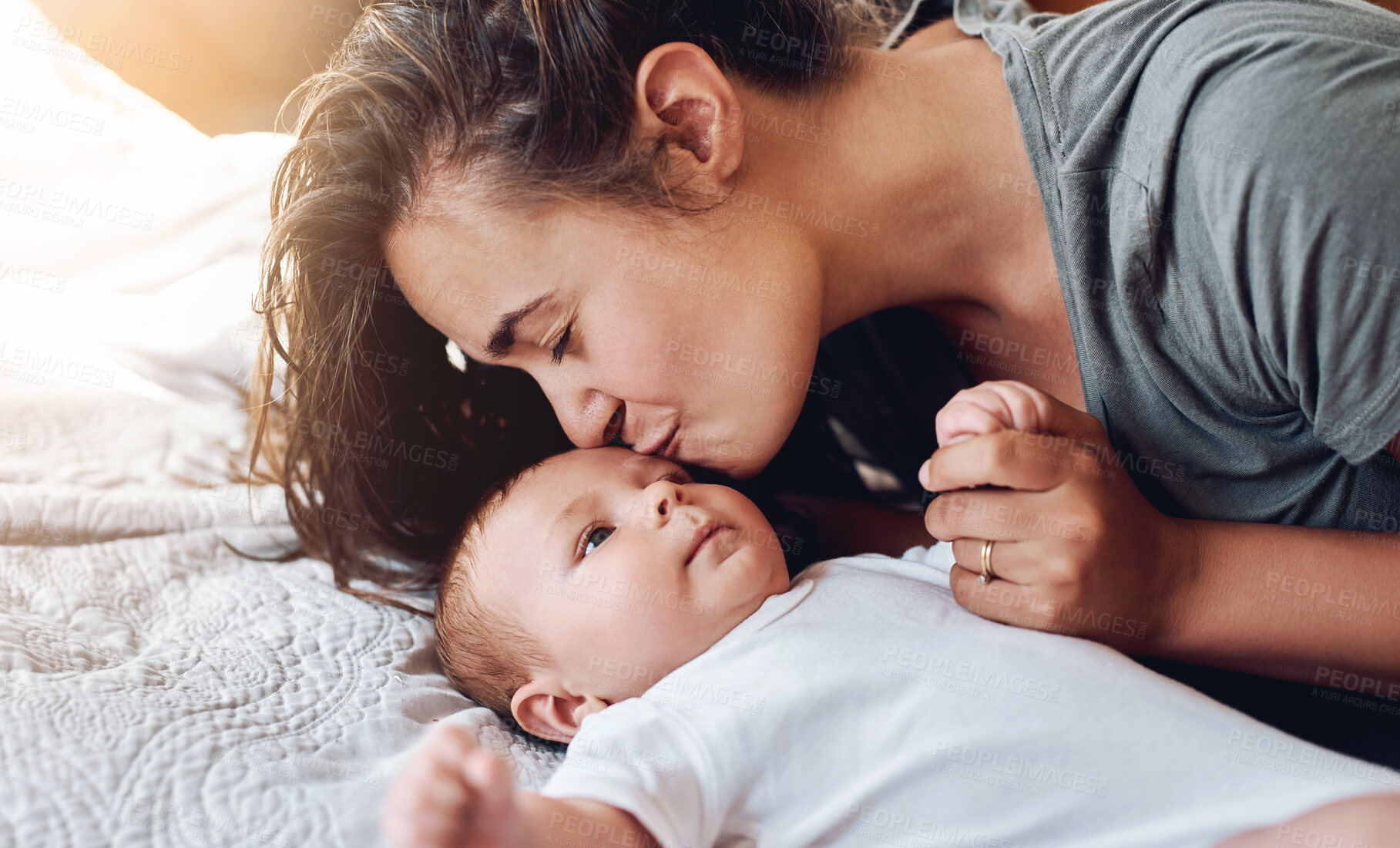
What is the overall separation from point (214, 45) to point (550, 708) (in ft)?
3.81

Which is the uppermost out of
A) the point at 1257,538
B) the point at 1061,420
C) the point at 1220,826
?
the point at 1061,420

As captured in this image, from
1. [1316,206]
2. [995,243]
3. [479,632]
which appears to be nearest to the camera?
[1316,206]

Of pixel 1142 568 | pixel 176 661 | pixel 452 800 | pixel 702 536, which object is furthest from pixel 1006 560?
pixel 176 661

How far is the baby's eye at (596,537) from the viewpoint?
2.80 ft

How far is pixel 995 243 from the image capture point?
1.01 meters

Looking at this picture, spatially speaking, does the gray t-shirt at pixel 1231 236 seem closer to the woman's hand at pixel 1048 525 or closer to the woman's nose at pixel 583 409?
the woman's hand at pixel 1048 525

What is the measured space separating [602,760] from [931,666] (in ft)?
0.94

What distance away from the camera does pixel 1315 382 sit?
737 mm

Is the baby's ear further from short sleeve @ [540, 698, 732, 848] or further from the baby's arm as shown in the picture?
the baby's arm

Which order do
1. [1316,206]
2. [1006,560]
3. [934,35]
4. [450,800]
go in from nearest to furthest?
[450,800] < [1316,206] < [1006,560] < [934,35]

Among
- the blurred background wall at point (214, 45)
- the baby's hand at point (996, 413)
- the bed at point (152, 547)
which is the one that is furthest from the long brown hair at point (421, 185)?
the blurred background wall at point (214, 45)

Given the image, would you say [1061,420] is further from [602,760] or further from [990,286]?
[602,760]

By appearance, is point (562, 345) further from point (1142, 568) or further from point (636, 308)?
point (1142, 568)

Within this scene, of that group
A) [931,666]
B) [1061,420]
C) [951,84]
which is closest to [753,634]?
[931,666]
